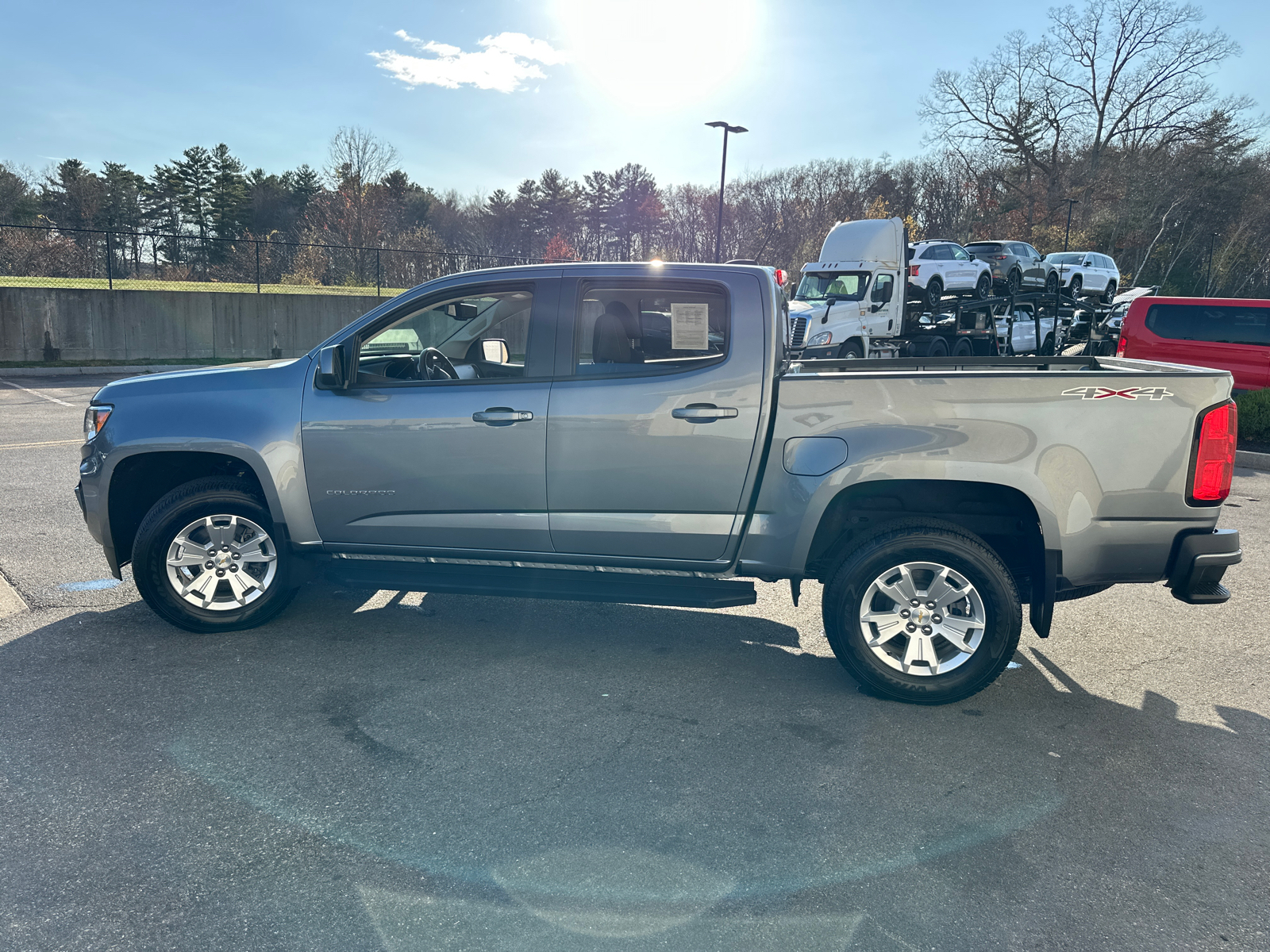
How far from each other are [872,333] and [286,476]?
1590cm

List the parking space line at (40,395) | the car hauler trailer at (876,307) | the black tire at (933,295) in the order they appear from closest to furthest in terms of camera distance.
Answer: the parking space line at (40,395) < the car hauler trailer at (876,307) < the black tire at (933,295)

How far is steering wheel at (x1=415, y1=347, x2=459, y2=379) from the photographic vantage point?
15.5 feet

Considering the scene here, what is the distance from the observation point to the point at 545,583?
4.40 m

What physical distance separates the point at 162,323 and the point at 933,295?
18.5m

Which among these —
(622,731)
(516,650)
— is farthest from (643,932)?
(516,650)

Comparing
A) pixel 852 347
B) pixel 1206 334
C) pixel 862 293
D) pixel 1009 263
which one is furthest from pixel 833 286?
pixel 1206 334

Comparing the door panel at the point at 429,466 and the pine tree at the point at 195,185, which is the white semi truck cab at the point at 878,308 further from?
the pine tree at the point at 195,185

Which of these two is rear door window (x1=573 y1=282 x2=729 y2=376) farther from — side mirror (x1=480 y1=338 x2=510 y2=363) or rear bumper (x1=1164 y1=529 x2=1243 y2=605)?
rear bumper (x1=1164 y1=529 x2=1243 y2=605)

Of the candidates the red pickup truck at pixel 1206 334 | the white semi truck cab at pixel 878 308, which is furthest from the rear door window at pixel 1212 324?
the white semi truck cab at pixel 878 308

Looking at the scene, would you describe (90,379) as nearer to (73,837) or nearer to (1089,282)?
(73,837)

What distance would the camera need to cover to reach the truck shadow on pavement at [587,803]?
8.38 feet

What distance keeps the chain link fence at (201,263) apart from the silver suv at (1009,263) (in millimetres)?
12386

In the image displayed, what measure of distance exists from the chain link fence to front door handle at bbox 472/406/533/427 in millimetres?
18554

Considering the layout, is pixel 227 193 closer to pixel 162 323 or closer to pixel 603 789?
pixel 162 323
